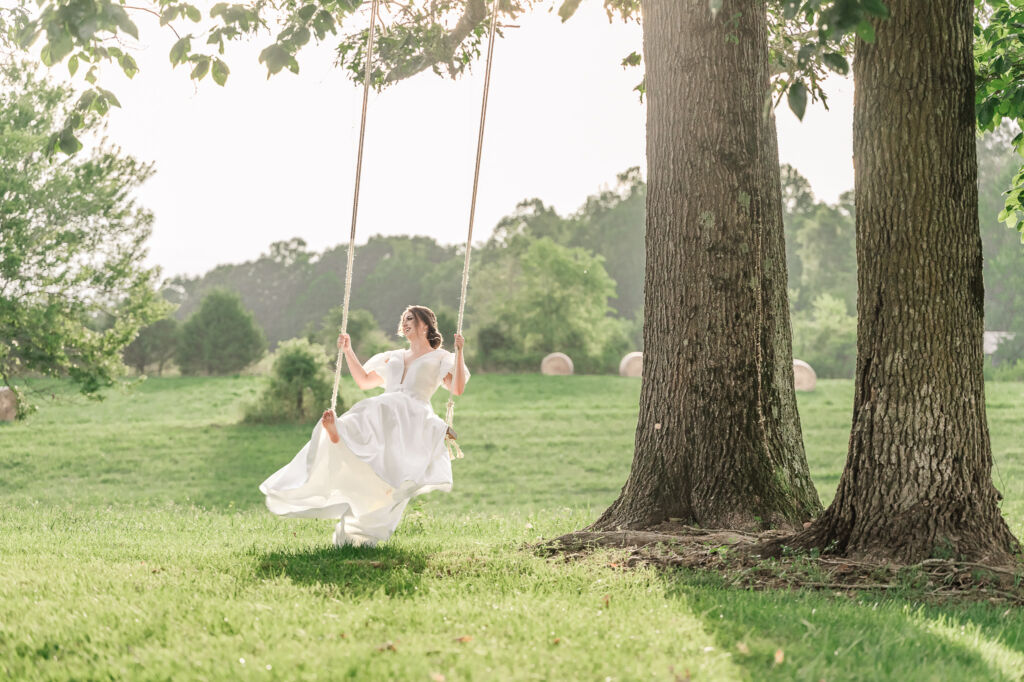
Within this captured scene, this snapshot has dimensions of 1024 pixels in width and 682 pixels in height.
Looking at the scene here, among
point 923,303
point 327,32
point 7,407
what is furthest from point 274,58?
point 7,407

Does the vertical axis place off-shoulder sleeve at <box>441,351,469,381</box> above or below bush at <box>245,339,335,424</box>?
above

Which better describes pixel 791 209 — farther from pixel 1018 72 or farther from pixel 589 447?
pixel 1018 72

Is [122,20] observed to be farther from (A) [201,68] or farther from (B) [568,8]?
(B) [568,8]

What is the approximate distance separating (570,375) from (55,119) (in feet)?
59.5

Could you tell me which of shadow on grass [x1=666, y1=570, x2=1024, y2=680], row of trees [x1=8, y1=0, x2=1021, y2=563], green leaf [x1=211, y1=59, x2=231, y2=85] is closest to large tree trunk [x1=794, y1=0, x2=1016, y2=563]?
row of trees [x1=8, y1=0, x2=1021, y2=563]

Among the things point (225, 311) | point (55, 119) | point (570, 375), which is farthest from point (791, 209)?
point (55, 119)

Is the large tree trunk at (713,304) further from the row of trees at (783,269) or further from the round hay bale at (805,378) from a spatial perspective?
the round hay bale at (805,378)

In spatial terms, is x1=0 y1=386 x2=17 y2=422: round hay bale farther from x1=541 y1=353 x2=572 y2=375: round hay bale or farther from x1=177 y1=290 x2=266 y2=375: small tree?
x1=541 y1=353 x2=572 y2=375: round hay bale

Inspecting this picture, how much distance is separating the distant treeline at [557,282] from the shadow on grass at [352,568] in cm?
2376

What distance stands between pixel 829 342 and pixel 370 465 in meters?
35.2

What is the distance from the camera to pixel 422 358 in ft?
21.7

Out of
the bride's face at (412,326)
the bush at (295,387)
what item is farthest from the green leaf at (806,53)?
the bush at (295,387)

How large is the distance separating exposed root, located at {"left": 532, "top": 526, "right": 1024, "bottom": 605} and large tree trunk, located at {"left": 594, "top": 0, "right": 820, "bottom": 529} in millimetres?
437

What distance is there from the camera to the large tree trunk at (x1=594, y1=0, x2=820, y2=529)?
6.55 meters
